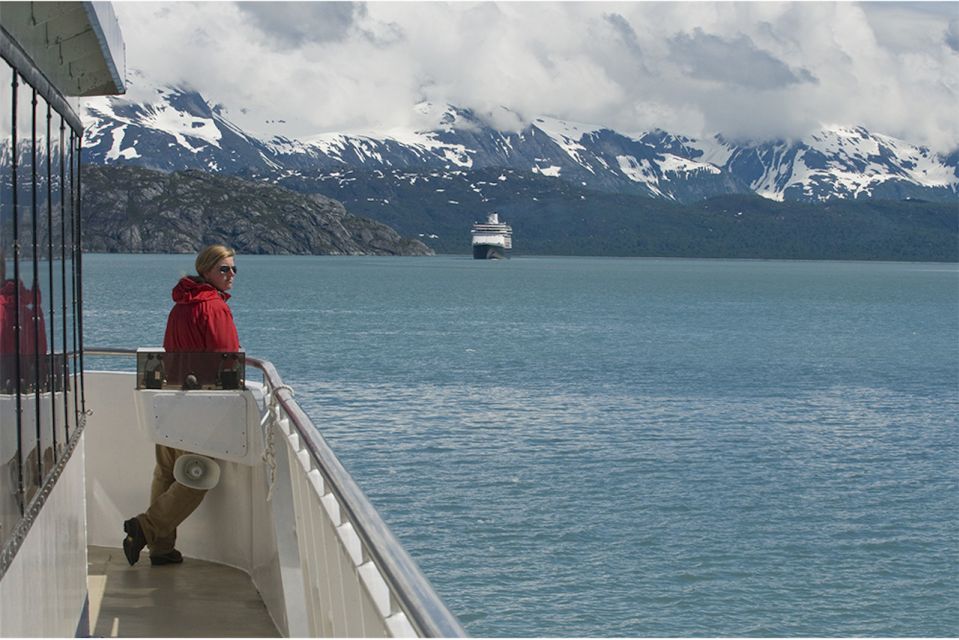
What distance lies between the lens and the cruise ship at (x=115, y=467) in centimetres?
386

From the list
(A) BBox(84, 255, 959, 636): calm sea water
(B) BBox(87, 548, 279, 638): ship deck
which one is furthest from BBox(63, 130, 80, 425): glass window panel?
(A) BBox(84, 255, 959, 636): calm sea water

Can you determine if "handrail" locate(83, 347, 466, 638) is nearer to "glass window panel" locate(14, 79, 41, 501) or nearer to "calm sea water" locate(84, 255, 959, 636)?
"glass window panel" locate(14, 79, 41, 501)

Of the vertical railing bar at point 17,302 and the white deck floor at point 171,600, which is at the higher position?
the vertical railing bar at point 17,302

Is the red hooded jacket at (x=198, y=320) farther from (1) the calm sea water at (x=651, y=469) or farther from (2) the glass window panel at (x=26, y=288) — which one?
(1) the calm sea water at (x=651, y=469)

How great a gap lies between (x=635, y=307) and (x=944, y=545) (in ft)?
297

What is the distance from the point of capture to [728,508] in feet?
86.7

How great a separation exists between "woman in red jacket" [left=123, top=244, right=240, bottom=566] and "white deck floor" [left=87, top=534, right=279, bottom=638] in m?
0.20

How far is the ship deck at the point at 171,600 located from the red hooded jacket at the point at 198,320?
1.32 metres

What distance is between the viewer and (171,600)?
294 inches

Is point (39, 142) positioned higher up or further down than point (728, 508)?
higher up

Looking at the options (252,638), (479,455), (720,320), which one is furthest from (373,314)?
(252,638)

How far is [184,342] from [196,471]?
31.4 inches

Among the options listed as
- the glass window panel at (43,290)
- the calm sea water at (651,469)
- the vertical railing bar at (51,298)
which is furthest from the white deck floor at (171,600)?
the calm sea water at (651,469)

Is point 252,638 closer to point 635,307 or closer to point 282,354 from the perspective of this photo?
point 282,354
